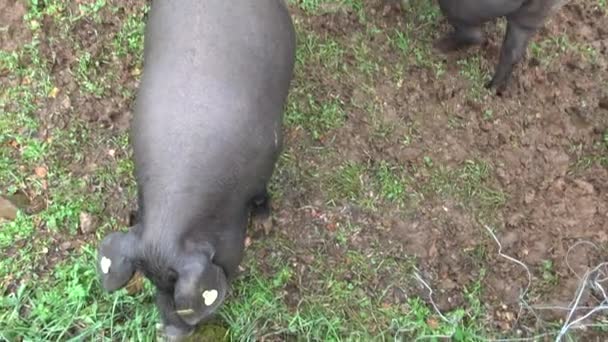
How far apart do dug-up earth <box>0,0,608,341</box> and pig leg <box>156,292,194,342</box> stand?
1.25 feet

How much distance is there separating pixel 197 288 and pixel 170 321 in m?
0.41

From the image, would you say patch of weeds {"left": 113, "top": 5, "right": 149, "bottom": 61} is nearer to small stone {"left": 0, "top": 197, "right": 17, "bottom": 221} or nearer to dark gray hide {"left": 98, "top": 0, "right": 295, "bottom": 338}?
dark gray hide {"left": 98, "top": 0, "right": 295, "bottom": 338}

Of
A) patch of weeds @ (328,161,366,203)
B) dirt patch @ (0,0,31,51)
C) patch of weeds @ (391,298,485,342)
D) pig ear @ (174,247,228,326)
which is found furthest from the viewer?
dirt patch @ (0,0,31,51)

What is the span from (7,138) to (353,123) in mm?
2032

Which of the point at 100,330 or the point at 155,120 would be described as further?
the point at 100,330

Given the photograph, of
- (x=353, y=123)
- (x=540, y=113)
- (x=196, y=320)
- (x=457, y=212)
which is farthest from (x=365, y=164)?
(x=196, y=320)

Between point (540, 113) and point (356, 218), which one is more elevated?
point (540, 113)

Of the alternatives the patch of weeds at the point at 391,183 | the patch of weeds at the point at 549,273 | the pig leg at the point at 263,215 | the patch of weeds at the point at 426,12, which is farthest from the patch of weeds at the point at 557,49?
the pig leg at the point at 263,215

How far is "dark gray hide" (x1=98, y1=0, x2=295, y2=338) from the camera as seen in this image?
2.84 m

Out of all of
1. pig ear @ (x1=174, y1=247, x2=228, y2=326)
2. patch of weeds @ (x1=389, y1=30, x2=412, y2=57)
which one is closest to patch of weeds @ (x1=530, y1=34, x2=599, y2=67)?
patch of weeds @ (x1=389, y1=30, x2=412, y2=57)

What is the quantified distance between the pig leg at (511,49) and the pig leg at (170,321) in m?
2.39

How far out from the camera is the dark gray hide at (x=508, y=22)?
12.5ft

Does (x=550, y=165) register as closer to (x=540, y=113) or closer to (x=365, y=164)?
(x=540, y=113)

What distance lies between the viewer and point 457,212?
3.96 meters
